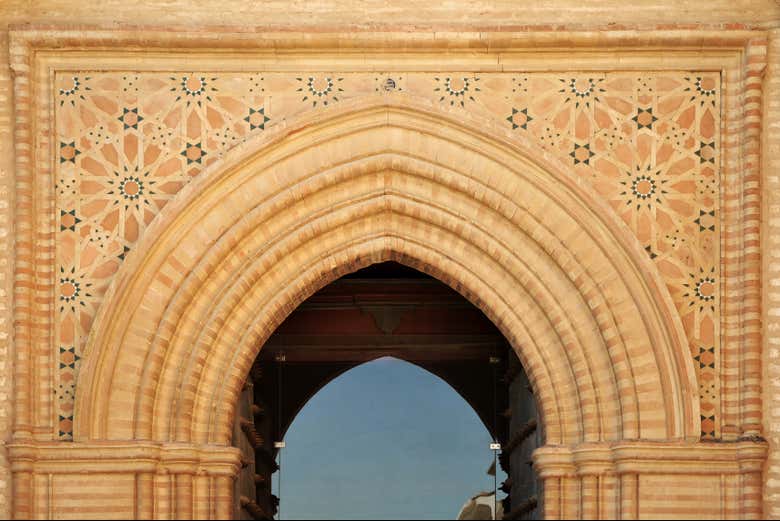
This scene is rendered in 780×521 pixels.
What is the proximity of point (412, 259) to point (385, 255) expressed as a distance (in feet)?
0.47

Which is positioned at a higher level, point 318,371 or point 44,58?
point 44,58

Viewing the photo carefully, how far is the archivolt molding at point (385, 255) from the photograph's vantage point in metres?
8.38

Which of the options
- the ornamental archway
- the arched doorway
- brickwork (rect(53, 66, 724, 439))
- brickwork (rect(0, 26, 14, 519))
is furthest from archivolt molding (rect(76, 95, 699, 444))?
the arched doorway

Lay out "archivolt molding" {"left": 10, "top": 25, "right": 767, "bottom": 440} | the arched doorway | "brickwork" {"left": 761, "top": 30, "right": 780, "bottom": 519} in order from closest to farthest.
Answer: "brickwork" {"left": 761, "top": 30, "right": 780, "bottom": 519}, "archivolt molding" {"left": 10, "top": 25, "right": 767, "bottom": 440}, the arched doorway

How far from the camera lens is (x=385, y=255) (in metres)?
8.73

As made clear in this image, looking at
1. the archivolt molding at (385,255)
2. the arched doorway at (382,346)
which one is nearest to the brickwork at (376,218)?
the archivolt molding at (385,255)

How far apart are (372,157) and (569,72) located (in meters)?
1.13

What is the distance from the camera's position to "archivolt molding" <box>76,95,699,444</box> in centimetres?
838

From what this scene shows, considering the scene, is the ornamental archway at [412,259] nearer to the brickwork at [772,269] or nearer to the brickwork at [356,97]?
the brickwork at [356,97]

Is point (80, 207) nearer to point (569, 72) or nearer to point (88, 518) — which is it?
point (88, 518)

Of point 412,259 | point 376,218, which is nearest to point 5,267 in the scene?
point 376,218

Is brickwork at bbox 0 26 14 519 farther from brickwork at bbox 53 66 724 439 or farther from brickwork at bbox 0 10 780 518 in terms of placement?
brickwork at bbox 53 66 724 439

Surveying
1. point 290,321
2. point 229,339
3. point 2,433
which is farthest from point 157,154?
point 290,321

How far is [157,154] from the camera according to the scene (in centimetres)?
859
